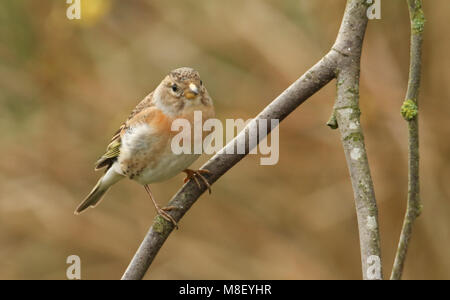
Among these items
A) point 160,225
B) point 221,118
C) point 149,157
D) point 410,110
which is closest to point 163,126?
point 149,157

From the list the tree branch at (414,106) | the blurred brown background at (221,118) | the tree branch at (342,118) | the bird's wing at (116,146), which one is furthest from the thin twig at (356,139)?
the blurred brown background at (221,118)

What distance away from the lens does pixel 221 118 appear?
6.04 m

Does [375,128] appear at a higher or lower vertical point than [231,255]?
higher

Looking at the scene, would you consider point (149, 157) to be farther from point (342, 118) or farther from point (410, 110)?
point (410, 110)

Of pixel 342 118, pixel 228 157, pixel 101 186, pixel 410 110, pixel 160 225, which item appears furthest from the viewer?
pixel 101 186

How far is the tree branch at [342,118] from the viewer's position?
86.4 inches

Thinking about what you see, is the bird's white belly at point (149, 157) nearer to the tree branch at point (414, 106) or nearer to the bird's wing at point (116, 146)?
the bird's wing at point (116, 146)

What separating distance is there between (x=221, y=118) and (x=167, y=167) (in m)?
2.47

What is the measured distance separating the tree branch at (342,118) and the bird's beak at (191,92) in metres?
0.79

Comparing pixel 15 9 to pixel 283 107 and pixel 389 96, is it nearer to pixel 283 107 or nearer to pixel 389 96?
pixel 389 96

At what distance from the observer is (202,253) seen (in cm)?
651

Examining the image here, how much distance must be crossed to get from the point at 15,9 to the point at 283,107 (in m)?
4.41
